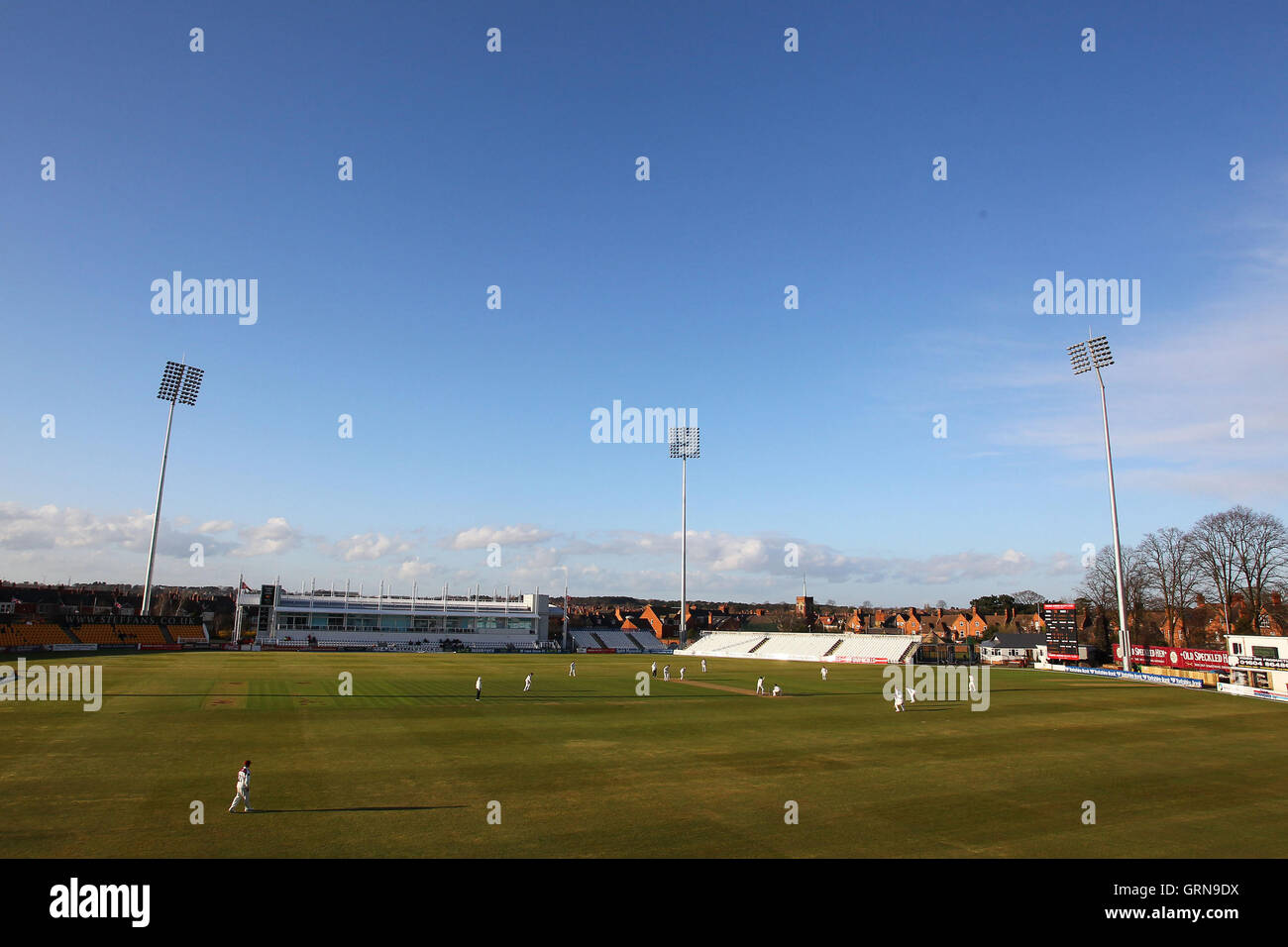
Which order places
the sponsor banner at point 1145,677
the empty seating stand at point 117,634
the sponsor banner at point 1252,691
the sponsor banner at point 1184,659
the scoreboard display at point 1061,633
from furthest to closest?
the empty seating stand at point 117,634
the scoreboard display at point 1061,633
the sponsor banner at point 1184,659
the sponsor banner at point 1145,677
the sponsor banner at point 1252,691

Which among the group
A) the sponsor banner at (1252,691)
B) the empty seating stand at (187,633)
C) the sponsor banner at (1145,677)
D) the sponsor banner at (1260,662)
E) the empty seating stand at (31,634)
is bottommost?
the sponsor banner at (1145,677)

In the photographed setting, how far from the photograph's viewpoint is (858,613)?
200m

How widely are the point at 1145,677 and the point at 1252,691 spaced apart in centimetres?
1147

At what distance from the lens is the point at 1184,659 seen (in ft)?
241

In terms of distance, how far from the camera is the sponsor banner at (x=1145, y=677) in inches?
2508

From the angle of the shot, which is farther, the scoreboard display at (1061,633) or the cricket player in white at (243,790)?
the scoreboard display at (1061,633)

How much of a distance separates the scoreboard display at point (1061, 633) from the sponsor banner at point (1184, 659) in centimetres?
578

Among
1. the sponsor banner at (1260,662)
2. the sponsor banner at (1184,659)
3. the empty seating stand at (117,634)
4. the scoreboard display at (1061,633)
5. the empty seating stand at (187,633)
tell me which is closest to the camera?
the sponsor banner at (1260,662)

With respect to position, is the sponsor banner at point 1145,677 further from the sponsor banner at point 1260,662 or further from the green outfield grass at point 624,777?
the green outfield grass at point 624,777

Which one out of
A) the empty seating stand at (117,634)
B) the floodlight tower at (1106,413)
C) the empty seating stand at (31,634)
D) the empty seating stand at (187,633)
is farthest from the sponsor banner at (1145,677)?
the empty seating stand at (31,634)

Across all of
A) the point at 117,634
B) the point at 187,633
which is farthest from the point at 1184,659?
the point at 117,634

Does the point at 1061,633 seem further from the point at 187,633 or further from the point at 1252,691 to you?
the point at 187,633
